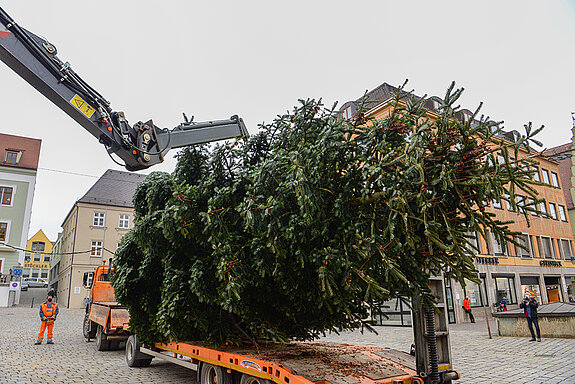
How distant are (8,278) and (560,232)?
159 feet

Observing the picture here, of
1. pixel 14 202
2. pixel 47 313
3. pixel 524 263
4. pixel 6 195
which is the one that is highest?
pixel 6 195

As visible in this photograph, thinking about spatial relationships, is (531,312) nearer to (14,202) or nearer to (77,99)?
(77,99)

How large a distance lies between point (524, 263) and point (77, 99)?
33.9m

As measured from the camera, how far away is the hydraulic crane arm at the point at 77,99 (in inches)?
255

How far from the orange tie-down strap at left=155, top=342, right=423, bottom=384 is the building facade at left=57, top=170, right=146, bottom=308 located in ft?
112

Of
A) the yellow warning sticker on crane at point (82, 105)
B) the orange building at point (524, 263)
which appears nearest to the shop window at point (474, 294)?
the orange building at point (524, 263)

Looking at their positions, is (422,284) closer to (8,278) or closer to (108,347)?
(108,347)

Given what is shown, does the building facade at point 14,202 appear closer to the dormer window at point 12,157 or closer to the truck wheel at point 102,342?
the dormer window at point 12,157

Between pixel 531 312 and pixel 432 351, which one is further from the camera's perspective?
pixel 531 312

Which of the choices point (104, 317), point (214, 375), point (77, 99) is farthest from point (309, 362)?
point (104, 317)

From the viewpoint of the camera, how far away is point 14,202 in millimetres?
39000

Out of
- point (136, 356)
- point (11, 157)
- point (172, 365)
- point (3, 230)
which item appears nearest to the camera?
point (136, 356)

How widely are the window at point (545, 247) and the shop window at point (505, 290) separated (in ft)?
19.5

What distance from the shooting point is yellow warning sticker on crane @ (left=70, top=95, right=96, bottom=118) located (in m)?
6.84
